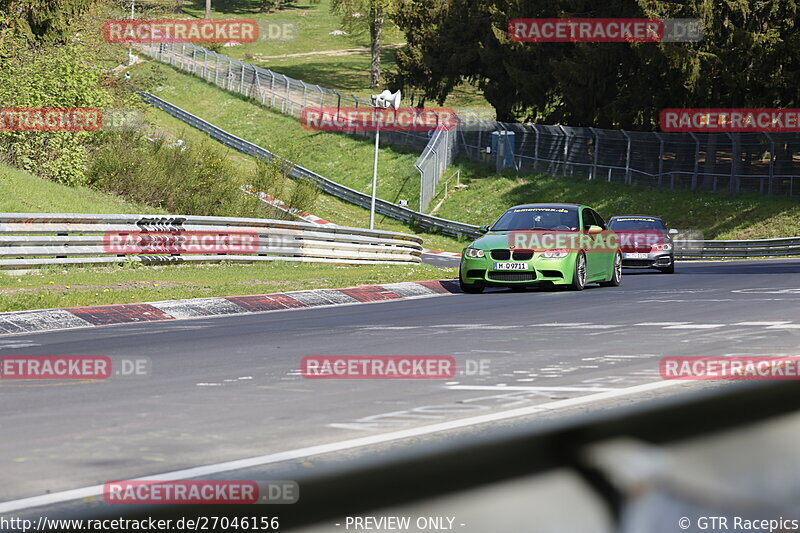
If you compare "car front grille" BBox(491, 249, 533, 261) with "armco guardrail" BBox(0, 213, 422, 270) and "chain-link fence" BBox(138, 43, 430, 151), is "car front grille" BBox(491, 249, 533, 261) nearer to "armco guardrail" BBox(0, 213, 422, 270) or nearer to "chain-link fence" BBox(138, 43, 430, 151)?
"armco guardrail" BBox(0, 213, 422, 270)

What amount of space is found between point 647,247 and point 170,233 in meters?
11.4

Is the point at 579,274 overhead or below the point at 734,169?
below

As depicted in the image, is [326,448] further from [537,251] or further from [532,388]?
[537,251]

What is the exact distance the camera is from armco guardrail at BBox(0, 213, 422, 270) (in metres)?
19.5

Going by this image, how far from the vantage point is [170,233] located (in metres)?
21.9

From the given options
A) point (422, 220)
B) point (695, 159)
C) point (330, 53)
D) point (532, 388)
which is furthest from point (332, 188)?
point (330, 53)

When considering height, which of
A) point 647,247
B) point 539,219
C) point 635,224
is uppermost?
point 539,219

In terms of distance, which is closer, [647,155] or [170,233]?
[170,233]

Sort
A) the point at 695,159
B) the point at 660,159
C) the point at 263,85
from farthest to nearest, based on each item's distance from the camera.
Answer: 1. the point at 263,85
2. the point at 660,159
3. the point at 695,159

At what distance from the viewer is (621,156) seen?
50.9 meters

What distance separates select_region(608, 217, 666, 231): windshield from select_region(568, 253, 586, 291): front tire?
7.97m

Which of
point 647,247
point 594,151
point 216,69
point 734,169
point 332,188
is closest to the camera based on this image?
point 647,247

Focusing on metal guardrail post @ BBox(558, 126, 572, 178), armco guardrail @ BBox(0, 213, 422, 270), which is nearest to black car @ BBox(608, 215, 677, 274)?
armco guardrail @ BBox(0, 213, 422, 270)

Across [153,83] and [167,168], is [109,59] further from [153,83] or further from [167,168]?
[167,168]
